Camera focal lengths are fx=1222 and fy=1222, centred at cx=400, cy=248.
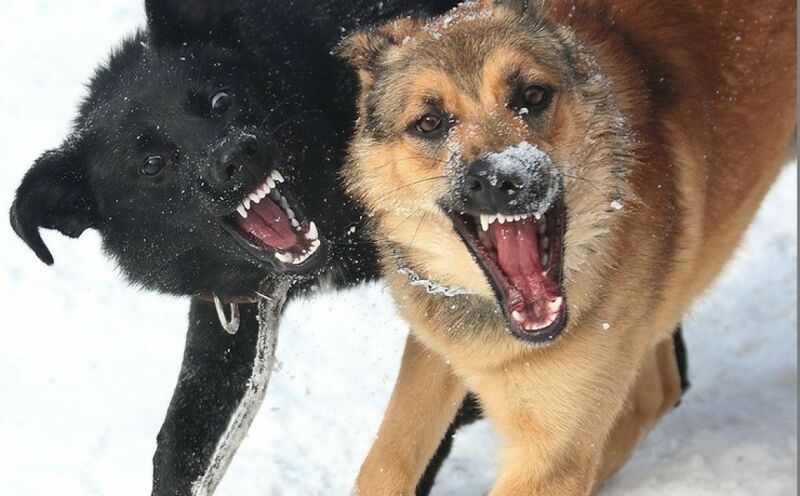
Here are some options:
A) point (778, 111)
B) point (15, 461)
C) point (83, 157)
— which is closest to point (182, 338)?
point (15, 461)

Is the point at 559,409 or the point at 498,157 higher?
the point at 498,157

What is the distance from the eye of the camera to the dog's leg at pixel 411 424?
15.2ft

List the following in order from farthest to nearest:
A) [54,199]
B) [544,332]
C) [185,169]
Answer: [54,199], [185,169], [544,332]

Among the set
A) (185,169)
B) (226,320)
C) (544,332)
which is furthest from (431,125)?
(226,320)

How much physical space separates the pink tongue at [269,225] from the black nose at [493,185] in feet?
3.55

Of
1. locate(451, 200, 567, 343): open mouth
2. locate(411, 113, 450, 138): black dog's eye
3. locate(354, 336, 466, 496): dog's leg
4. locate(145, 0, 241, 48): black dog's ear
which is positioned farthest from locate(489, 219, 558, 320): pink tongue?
locate(145, 0, 241, 48): black dog's ear

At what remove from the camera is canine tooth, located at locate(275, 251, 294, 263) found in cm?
452

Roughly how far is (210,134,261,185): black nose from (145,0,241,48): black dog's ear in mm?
676

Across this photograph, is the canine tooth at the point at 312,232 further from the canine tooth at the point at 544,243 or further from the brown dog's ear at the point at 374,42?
the canine tooth at the point at 544,243

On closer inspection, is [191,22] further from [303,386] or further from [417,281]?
[303,386]

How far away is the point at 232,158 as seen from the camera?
14.2 ft

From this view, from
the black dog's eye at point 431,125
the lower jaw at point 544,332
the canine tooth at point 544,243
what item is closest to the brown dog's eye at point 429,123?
the black dog's eye at point 431,125

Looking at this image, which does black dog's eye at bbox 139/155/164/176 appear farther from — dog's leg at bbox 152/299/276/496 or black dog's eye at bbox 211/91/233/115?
dog's leg at bbox 152/299/276/496

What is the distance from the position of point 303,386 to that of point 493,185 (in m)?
2.68
